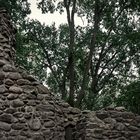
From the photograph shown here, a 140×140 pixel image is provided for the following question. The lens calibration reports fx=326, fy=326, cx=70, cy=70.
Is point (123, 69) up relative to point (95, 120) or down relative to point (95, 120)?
up

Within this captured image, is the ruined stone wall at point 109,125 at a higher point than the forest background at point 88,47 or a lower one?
lower

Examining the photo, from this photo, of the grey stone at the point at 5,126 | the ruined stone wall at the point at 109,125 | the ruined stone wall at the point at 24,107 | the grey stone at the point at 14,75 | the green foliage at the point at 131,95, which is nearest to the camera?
the grey stone at the point at 5,126

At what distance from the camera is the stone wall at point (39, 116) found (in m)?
6.95

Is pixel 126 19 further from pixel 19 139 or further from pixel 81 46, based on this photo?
pixel 19 139

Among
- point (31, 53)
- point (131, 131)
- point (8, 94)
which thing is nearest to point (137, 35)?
point (31, 53)

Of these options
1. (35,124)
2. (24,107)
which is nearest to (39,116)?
(35,124)

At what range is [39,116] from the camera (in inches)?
286

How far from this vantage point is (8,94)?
7.05 m

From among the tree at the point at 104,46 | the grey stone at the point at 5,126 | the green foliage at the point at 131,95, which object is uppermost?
the tree at the point at 104,46

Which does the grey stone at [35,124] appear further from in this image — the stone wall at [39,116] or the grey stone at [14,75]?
the grey stone at [14,75]

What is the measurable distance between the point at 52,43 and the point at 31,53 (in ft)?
5.31

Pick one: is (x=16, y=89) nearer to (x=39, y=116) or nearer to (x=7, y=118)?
(x=7, y=118)

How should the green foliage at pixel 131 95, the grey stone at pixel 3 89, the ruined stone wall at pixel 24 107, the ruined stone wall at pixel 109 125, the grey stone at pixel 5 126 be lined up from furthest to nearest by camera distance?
the green foliage at pixel 131 95
the ruined stone wall at pixel 109 125
the grey stone at pixel 3 89
the ruined stone wall at pixel 24 107
the grey stone at pixel 5 126

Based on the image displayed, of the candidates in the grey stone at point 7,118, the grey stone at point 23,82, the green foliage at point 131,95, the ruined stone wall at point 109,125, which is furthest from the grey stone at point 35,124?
A: the green foliage at point 131,95
